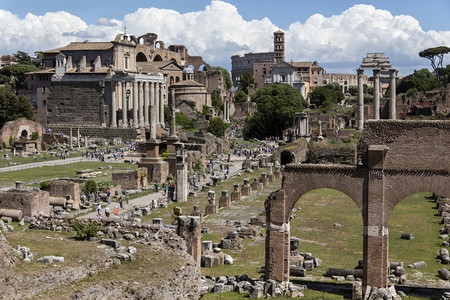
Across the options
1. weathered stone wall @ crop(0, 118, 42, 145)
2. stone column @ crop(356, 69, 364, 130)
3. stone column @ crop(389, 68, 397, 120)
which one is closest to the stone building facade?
weathered stone wall @ crop(0, 118, 42, 145)

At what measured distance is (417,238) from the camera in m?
26.8

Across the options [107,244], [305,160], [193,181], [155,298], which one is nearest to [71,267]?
[155,298]

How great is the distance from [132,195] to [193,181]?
6.72 meters

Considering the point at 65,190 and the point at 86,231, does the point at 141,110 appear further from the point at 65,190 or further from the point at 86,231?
the point at 86,231

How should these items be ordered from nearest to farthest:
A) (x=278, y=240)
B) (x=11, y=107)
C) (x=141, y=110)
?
(x=278, y=240), (x=11, y=107), (x=141, y=110)

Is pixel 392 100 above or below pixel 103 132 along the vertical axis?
above

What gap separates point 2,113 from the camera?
7375 cm

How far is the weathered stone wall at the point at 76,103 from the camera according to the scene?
84062mm

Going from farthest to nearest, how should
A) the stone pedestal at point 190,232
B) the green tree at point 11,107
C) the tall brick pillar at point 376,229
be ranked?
the green tree at point 11,107, the stone pedestal at point 190,232, the tall brick pillar at point 376,229

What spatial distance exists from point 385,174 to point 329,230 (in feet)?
34.6

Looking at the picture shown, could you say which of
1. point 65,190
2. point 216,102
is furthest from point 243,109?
point 65,190

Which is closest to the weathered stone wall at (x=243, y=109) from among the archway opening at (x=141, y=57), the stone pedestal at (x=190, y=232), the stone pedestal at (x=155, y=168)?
the archway opening at (x=141, y=57)

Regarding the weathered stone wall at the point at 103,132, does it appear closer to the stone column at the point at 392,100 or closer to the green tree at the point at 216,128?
Answer: the green tree at the point at 216,128

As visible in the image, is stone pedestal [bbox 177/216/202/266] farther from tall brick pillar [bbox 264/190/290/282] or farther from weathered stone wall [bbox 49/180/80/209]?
weathered stone wall [bbox 49/180/80/209]
